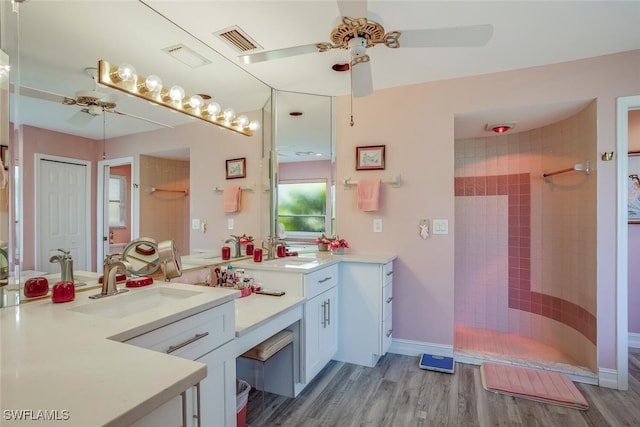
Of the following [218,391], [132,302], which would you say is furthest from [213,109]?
[218,391]

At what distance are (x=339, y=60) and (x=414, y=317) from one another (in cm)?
217

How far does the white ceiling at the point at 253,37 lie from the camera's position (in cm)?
148

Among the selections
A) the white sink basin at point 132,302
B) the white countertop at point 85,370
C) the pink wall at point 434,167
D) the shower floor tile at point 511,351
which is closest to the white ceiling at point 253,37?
the pink wall at point 434,167

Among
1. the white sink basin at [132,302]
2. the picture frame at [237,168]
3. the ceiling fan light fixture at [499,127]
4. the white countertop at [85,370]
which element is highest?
the ceiling fan light fixture at [499,127]

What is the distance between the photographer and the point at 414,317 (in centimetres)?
285

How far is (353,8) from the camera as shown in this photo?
1435 millimetres

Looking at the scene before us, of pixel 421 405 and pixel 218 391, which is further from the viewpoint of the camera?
pixel 421 405

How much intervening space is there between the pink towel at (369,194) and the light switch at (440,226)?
1.67 ft

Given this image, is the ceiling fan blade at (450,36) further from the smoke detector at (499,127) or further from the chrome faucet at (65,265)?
the chrome faucet at (65,265)

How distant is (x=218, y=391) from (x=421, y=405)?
137 cm

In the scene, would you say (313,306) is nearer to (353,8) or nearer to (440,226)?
(440,226)

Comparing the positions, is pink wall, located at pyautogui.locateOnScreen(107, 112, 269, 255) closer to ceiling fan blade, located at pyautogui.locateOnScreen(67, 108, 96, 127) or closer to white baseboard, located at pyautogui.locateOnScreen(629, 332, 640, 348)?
ceiling fan blade, located at pyautogui.locateOnScreen(67, 108, 96, 127)

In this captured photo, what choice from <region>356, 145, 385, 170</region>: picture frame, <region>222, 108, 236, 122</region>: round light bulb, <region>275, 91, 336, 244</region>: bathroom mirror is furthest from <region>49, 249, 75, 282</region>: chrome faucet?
<region>356, 145, 385, 170</region>: picture frame

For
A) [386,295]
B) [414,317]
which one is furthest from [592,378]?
[386,295]
